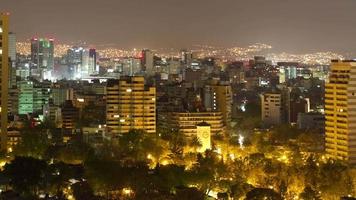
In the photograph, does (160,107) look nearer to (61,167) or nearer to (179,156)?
(179,156)

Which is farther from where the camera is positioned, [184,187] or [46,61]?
[46,61]

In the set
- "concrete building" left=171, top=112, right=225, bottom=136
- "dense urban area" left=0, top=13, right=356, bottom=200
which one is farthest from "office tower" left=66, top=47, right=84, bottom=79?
"concrete building" left=171, top=112, right=225, bottom=136

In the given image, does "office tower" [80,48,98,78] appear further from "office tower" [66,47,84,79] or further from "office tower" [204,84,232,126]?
"office tower" [204,84,232,126]

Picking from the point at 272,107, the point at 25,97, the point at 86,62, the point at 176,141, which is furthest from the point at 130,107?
the point at 86,62

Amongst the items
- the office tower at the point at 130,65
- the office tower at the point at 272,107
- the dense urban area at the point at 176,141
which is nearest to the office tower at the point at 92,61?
the office tower at the point at 130,65

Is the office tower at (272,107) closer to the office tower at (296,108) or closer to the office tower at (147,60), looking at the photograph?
the office tower at (296,108)

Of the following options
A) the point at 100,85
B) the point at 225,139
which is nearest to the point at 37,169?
the point at 225,139
